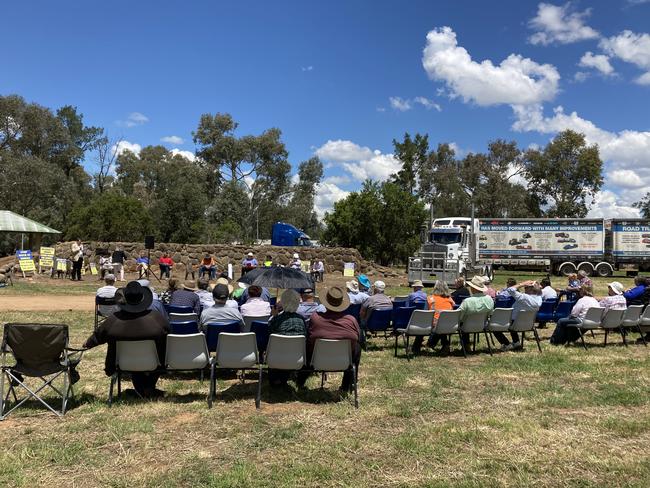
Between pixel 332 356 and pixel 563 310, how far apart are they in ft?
20.1

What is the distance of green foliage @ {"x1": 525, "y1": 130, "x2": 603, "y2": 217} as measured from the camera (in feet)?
159

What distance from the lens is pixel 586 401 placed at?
561 centimetres

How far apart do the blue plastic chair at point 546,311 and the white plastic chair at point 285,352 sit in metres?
6.26

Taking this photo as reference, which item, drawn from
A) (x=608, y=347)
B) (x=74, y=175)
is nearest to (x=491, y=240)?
(x=608, y=347)

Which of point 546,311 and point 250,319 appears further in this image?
point 546,311

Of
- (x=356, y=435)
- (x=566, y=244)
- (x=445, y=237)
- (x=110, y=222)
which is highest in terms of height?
(x=110, y=222)

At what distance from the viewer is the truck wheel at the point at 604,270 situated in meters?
28.8

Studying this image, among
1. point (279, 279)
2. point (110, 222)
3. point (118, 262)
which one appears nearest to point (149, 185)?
point (110, 222)

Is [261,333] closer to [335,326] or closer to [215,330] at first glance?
[215,330]

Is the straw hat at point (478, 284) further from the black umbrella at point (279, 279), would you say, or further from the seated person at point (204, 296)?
the seated person at point (204, 296)

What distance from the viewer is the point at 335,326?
5.75 metres

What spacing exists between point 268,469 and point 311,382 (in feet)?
8.63

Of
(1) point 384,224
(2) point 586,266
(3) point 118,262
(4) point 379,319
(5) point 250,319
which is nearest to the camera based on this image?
(5) point 250,319

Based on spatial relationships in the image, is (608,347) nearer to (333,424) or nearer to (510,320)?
(510,320)
